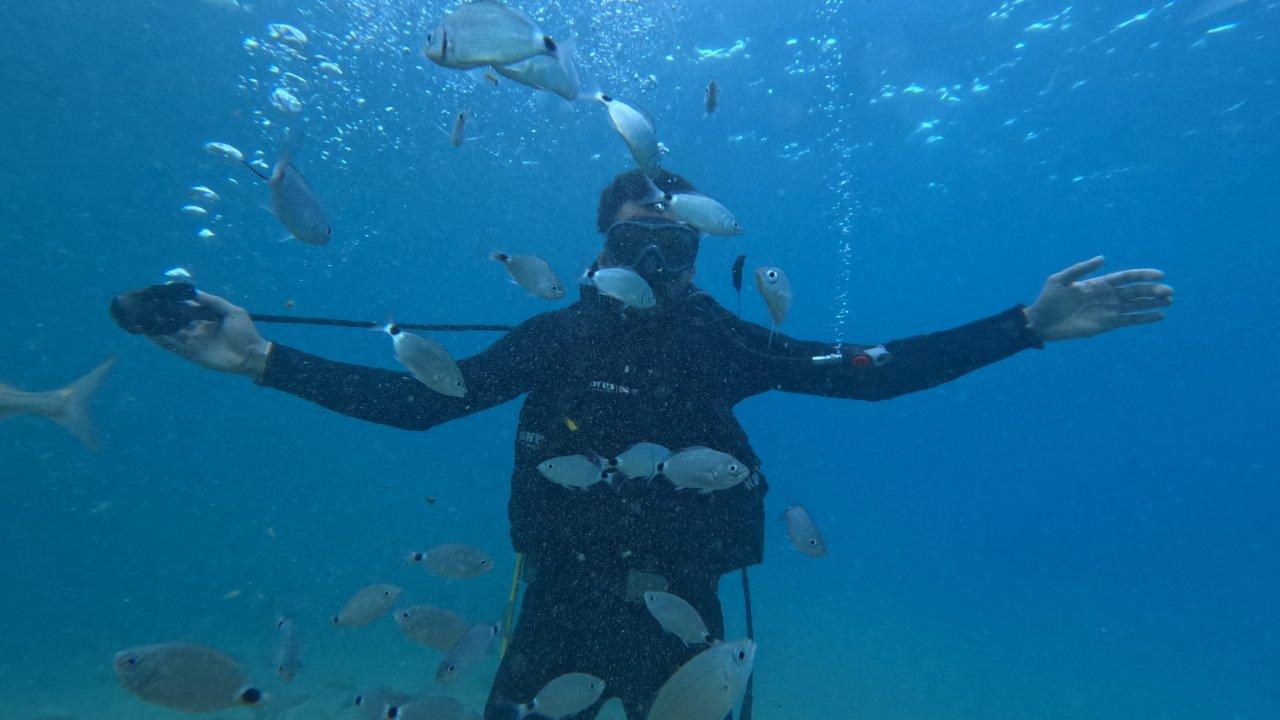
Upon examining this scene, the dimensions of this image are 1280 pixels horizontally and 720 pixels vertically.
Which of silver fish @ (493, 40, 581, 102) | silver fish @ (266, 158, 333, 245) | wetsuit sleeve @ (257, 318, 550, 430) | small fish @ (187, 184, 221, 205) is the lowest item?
wetsuit sleeve @ (257, 318, 550, 430)

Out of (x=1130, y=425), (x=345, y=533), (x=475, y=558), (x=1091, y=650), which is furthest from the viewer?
(x=1130, y=425)

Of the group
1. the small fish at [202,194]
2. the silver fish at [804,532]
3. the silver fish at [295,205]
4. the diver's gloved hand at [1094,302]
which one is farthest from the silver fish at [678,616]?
the small fish at [202,194]

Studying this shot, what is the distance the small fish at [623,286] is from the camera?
3.05 meters

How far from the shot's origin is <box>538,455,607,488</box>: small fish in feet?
9.64

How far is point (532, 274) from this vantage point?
3412 mm

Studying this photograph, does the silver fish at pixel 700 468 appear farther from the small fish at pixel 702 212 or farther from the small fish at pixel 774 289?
the small fish at pixel 702 212

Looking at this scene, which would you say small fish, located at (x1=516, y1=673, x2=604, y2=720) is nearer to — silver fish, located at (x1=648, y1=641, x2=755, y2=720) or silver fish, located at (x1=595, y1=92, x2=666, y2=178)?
silver fish, located at (x1=648, y1=641, x2=755, y2=720)

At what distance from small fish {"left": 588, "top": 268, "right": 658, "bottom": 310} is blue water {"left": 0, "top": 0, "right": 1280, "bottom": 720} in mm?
9239

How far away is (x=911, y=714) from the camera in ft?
36.0

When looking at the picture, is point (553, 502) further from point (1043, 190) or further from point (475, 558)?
point (1043, 190)

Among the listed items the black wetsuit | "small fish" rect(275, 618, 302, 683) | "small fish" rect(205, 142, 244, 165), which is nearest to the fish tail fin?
"small fish" rect(205, 142, 244, 165)

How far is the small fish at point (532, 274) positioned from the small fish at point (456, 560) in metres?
2.06

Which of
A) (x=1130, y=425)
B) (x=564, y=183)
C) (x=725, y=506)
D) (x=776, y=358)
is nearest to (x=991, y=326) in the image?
→ (x=776, y=358)

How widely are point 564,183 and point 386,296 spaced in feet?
133
